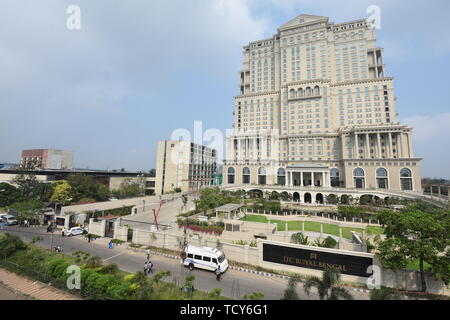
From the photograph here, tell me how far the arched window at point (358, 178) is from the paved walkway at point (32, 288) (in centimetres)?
7261

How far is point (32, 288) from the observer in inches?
519

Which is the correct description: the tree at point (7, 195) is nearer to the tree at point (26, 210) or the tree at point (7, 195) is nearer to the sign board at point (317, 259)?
the tree at point (26, 210)

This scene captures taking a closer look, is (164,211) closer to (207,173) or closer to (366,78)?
(207,173)

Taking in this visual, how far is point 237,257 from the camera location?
18547mm

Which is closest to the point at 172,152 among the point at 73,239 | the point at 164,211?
the point at 164,211

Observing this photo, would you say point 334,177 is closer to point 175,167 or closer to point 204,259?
point 175,167

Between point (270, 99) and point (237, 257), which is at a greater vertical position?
point (270, 99)

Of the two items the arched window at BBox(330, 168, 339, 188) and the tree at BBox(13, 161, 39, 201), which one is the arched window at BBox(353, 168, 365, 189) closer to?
the arched window at BBox(330, 168, 339, 188)

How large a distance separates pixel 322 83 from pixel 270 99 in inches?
819

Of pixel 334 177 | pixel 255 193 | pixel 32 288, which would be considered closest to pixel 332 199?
pixel 255 193

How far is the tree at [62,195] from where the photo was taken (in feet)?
123

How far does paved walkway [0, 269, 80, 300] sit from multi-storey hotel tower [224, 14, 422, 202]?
169 ft
